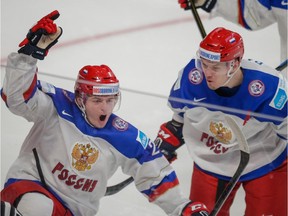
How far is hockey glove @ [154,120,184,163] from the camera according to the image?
210 cm

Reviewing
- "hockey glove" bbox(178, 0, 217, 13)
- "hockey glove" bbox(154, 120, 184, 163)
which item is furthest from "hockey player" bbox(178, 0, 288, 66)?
"hockey glove" bbox(154, 120, 184, 163)

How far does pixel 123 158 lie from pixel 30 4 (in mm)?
1732

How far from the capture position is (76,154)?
6.70 feet

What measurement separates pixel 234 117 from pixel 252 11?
127 centimetres

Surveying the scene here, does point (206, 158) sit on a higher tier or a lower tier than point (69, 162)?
lower

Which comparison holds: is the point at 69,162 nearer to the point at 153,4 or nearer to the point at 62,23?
the point at 62,23

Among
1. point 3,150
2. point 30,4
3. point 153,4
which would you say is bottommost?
point 153,4

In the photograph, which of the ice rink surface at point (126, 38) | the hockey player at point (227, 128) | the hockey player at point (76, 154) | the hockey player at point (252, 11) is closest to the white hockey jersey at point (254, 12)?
the hockey player at point (252, 11)

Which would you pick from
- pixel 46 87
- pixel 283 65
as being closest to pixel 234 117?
pixel 46 87

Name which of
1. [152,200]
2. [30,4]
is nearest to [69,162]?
[152,200]

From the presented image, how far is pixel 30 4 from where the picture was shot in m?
3.65

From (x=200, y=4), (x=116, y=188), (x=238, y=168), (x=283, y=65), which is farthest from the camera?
(x=283, y=65)

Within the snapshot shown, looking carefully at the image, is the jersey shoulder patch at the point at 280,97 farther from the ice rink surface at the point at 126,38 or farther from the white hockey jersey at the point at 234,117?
the ice rink surface at the point at 126,38

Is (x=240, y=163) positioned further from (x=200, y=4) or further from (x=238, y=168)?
(x=200, y=4)
